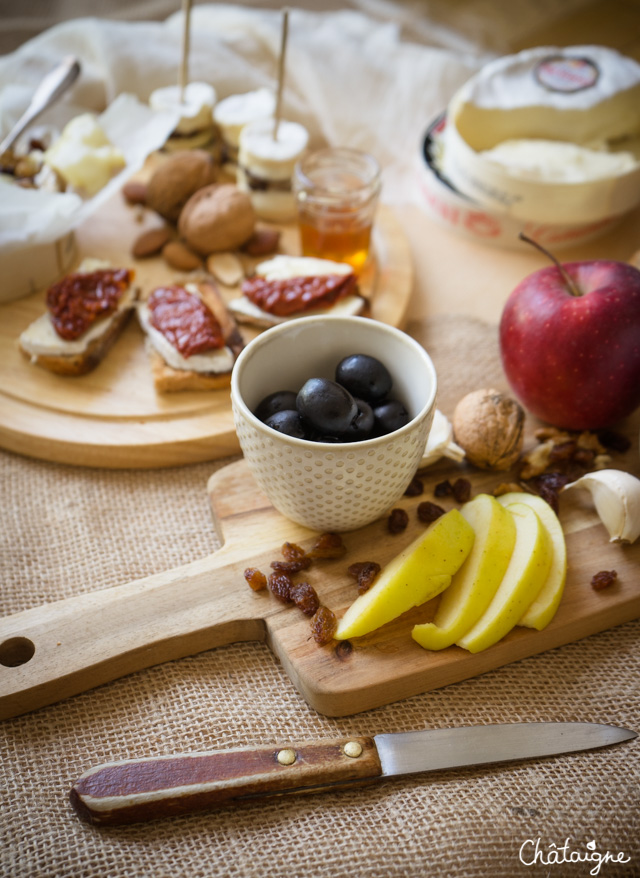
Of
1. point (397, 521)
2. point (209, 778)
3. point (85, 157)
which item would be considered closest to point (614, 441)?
point (397, 521)

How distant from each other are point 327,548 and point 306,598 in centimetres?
12

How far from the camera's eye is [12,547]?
1.57 m

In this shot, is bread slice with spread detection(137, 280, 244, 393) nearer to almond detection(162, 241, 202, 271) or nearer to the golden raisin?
almond detection(162, 241, 202, 271)

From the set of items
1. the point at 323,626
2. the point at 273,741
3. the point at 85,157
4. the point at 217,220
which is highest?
the point at 85,157

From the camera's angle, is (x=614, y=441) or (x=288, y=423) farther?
(x=614, y=441)

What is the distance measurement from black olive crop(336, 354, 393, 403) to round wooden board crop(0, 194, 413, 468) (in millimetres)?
414

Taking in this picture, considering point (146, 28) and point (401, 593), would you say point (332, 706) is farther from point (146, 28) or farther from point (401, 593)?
point (146, 28)

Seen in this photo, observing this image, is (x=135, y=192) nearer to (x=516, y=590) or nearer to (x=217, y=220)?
(x=217, y=220)

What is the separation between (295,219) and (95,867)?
74.7 inches

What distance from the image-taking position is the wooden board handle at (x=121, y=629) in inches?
50.2

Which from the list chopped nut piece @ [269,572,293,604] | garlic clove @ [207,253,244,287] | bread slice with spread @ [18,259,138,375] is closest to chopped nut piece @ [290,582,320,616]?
chopped nut piece @ [269,572,293,604]

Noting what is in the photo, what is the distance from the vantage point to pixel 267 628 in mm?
1357

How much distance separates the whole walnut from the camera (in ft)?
7.24

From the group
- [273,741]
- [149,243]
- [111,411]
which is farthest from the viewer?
[149,243]
